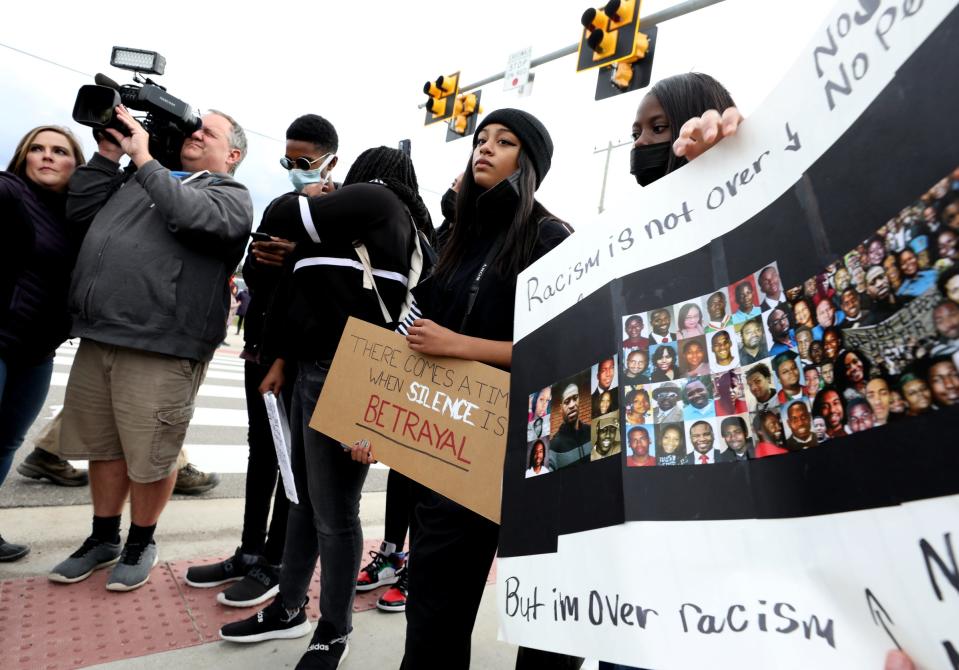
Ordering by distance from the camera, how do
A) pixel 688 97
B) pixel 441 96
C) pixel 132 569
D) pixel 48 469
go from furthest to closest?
pixel 441 96
pixel 48 469
pixel 132 569
pixel 688 97

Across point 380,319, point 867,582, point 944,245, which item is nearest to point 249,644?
A: point 380,319

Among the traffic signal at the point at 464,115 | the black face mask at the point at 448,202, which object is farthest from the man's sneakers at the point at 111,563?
the traffic signal at the point at 464,115

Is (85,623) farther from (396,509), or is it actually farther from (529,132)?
(529,132)

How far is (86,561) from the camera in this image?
95.1 inches

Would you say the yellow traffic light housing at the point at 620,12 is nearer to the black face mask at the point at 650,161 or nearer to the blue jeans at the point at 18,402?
the black face mask at the point at 650,161

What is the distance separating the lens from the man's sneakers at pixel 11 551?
246 centimetres

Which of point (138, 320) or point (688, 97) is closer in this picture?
point (688, 97)

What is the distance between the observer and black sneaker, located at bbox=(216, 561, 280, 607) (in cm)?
235

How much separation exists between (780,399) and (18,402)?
113 inches

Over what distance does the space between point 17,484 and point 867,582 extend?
4.13m

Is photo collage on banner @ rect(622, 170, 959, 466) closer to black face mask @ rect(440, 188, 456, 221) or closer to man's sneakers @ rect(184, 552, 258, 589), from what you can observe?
black face mask @ rect(440, 188, 456, 221)

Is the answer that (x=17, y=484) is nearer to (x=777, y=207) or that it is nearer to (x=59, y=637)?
(x=59, y=637)

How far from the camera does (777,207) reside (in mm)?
759

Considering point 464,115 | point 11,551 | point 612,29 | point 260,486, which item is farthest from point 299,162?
point 464,115
